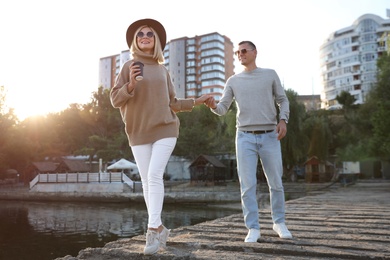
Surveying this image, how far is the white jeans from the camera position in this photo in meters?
2.75

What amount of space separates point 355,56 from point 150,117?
8538 cm

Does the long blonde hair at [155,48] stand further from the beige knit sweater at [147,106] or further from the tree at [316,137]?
the tree at [316,137]

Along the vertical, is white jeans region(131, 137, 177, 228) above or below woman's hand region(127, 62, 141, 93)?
below

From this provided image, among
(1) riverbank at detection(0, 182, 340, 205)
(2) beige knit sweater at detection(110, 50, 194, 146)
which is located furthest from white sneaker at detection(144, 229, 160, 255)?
(1) riverbank at detection(0, 182, 340, 205)

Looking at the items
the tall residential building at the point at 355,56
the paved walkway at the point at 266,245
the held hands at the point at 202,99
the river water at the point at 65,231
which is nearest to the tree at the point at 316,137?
the river water at the point at 65,231

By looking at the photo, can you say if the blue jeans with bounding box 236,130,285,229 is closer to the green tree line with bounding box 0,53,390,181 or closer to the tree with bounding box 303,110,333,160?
the green tree line with bounding box 0,53,390,181

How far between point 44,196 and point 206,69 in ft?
229

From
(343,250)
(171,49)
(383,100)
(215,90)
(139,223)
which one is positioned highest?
(171,49)

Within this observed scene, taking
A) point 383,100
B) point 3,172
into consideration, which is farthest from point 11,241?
point 3,172

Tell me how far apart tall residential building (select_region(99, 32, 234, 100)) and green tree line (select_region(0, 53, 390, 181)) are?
40217mm

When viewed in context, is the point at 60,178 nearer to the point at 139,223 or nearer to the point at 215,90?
the point at 139,223

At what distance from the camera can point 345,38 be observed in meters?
81.3

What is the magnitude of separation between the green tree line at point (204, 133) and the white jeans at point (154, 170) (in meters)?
15.6

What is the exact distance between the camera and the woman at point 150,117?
108 inches
